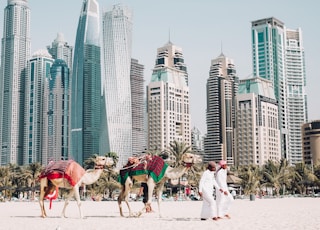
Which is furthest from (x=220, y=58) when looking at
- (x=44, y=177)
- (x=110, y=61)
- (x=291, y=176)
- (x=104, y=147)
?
(x=44, y=177)

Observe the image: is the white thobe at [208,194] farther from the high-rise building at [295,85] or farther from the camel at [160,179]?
the high-rise building at [295,85]

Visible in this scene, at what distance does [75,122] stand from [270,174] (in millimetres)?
129712

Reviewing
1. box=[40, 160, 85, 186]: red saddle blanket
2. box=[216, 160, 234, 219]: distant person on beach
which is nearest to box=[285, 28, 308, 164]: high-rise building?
box=[40, 160, 85, 186]: red saddle blanket

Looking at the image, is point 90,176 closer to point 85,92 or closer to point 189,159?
point 189,159

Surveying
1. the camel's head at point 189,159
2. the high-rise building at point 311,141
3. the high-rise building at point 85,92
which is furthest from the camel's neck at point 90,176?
the high-rise building at point 85,92

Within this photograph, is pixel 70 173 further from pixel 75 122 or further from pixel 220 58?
pixel 75 122

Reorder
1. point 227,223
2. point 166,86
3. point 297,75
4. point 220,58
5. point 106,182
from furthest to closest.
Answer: point 297,75 < point 220,58 < point 166,86 < point 106,182 < point 227,223

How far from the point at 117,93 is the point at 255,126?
43900 millimetres

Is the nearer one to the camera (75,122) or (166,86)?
(166,86)

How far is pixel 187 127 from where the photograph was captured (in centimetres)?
15762

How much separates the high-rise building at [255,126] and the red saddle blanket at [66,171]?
5153 inches

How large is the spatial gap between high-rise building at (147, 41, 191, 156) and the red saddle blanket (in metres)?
123

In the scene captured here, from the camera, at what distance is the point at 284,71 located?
613 ft

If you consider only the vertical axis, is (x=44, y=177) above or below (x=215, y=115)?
below
